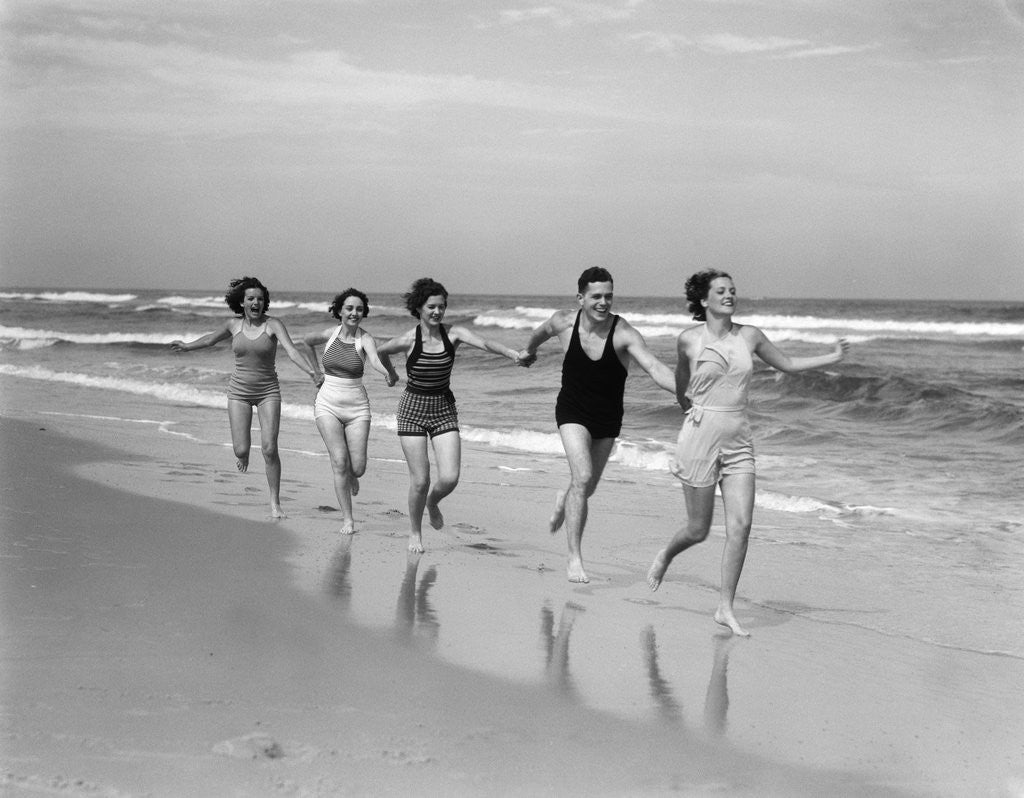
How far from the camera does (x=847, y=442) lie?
14852 millimetres

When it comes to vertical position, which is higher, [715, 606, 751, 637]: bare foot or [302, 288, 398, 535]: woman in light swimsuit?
[302, 288, 398, 535]: woman in light swimsuit

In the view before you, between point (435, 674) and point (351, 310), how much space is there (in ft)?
13.1

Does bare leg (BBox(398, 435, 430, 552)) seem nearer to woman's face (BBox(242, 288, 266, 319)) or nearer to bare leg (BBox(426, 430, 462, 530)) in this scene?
bare leg (BBox(426, 430, 462, 530))

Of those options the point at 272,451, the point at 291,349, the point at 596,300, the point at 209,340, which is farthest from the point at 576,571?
the point at 209,340

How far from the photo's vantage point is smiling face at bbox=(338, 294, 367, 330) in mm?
8344

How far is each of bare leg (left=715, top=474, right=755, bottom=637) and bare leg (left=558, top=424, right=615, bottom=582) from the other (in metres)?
1.11

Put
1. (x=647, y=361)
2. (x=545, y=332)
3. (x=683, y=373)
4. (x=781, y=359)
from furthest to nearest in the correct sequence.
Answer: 1. (x=545, y=332)
2. (x=647, y=361)
3. (x=683, y=373)
4. (x=781, y=359)

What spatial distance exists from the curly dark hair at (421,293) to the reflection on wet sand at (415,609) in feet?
5.77

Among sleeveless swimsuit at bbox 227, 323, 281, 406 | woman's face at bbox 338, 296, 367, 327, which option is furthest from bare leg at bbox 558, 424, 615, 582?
sleeveless swimsuit at bbox 227, 323, 281, 406

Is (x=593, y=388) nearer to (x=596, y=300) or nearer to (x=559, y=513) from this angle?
(x=596, y=300)

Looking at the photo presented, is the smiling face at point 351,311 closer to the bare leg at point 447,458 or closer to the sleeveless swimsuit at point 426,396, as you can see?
the sleeveless swimsuit at point 426,396

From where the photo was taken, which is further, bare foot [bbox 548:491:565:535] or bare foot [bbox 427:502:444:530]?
bare foot [bbox 427:502:444:530]

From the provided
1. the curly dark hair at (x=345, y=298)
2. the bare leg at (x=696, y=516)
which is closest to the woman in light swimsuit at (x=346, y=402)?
the curly dark hair at (x=345, y=298)

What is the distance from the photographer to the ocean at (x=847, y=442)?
23.9ft
